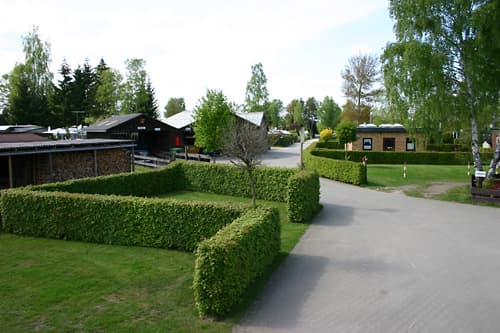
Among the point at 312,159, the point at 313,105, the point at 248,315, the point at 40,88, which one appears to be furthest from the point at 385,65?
the point at 313,105

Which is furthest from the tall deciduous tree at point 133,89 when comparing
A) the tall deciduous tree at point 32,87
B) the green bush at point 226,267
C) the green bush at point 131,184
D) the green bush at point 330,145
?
the green bush at point 226,267

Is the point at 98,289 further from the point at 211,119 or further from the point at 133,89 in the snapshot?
the point at 133,89

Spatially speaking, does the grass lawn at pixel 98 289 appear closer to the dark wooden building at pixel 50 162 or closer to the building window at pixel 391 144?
the dark wooden building at pixel 50 162

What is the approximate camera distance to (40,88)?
59188mm

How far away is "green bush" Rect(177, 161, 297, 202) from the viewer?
17547 mm

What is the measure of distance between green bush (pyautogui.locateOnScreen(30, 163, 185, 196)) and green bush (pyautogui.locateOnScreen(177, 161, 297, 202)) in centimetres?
64

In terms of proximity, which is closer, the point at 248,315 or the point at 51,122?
the point at 248,315

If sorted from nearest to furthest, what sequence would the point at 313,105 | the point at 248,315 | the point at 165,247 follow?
1. the point at 248,315
2. the point at 165,247
3. the point at 313,105

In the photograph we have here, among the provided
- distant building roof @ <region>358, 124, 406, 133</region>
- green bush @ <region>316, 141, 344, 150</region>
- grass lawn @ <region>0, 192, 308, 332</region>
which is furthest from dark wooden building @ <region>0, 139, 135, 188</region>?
green bush @ <region>316, 141, 344, 150</region>

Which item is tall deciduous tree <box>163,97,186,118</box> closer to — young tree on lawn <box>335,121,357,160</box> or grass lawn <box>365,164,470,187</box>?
young tree on lawn <box>335,121,357,160</box>

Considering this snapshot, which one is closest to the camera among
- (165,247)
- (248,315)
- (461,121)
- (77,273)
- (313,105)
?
(248,315)

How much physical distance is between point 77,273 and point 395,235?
8.71 meters

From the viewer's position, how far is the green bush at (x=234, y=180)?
57.6ft

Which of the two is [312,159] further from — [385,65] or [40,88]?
[40,88]
